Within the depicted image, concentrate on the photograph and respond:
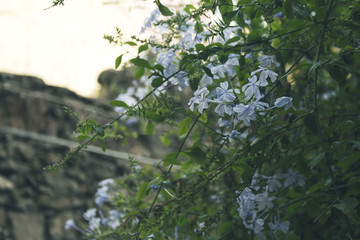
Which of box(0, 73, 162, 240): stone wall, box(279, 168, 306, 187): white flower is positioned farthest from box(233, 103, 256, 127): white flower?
box(0, 73, 162, 240): stone wall

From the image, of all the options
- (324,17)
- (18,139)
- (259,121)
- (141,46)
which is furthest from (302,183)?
(18,139)

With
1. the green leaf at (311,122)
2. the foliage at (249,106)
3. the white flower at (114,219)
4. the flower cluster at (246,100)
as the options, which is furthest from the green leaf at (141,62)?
the white flower at (114,219)

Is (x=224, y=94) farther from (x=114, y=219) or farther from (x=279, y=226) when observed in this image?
(x=114, y=219)

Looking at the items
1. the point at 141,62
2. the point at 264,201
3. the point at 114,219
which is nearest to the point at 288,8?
the point at 141,62

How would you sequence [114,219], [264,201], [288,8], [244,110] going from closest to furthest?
[244,110], [288,8], [264,201], [114,219]

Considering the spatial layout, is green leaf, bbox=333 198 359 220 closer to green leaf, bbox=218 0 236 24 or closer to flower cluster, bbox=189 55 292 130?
flower cluster, bbox=189 55 292 130

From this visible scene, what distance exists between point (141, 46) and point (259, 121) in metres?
0.34

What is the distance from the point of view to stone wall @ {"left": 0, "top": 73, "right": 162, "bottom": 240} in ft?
6.98

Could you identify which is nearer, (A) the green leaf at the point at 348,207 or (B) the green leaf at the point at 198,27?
(A) the green leaf at the point at 348,207

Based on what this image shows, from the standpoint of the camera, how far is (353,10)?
0.87m

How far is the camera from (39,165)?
2248 mm

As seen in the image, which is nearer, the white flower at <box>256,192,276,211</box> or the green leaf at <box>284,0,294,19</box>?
the green leaf at <box>284,0,294,19</box>

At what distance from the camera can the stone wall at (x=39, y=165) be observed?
6.98ft

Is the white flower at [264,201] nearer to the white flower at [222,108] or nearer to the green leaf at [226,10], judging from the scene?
the white flower at [222,108]
